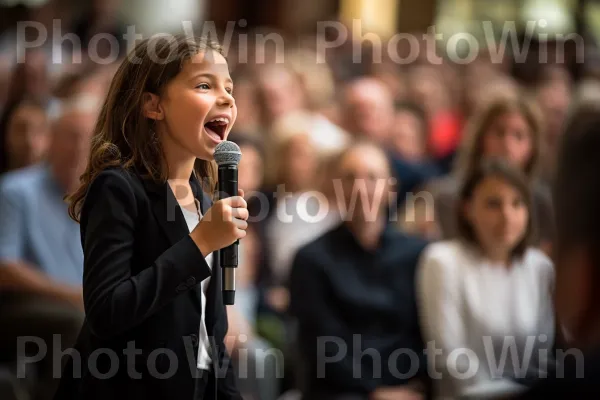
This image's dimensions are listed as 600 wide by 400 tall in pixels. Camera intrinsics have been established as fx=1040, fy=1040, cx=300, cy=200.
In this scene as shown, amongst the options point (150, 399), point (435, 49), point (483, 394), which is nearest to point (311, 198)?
point (483, 394)

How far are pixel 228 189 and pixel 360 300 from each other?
Answer: 85.0 inches

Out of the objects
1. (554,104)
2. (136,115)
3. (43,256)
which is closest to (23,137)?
(43,256)

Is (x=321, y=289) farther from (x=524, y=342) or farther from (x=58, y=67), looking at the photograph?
(x=58, y=67)

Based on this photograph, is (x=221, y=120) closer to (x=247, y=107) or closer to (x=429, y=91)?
(x=247, y=107)

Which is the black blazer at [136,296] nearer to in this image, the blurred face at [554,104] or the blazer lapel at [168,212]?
the blazer lapel at [168,212]

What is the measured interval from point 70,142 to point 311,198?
4.52ft

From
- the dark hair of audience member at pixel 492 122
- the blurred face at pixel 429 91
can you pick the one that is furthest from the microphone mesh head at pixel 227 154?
the blurred face at pixel 429 91

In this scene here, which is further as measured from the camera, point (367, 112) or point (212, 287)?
point (367, 112)

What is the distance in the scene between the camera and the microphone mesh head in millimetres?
1631

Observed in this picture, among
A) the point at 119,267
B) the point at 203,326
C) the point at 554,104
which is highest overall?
the point at 554,104

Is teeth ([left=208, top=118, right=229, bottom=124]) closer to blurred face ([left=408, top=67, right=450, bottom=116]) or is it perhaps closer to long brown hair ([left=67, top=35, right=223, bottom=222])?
long brown hair ([left=67, top=35, right=223, bottom=222])

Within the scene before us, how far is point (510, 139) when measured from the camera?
4141 millimetres

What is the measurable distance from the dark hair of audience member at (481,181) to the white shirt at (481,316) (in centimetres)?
6

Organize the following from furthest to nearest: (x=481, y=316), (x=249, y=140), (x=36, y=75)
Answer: (x=36, y=75), (x=249, y=140), (x=481, y=316)
